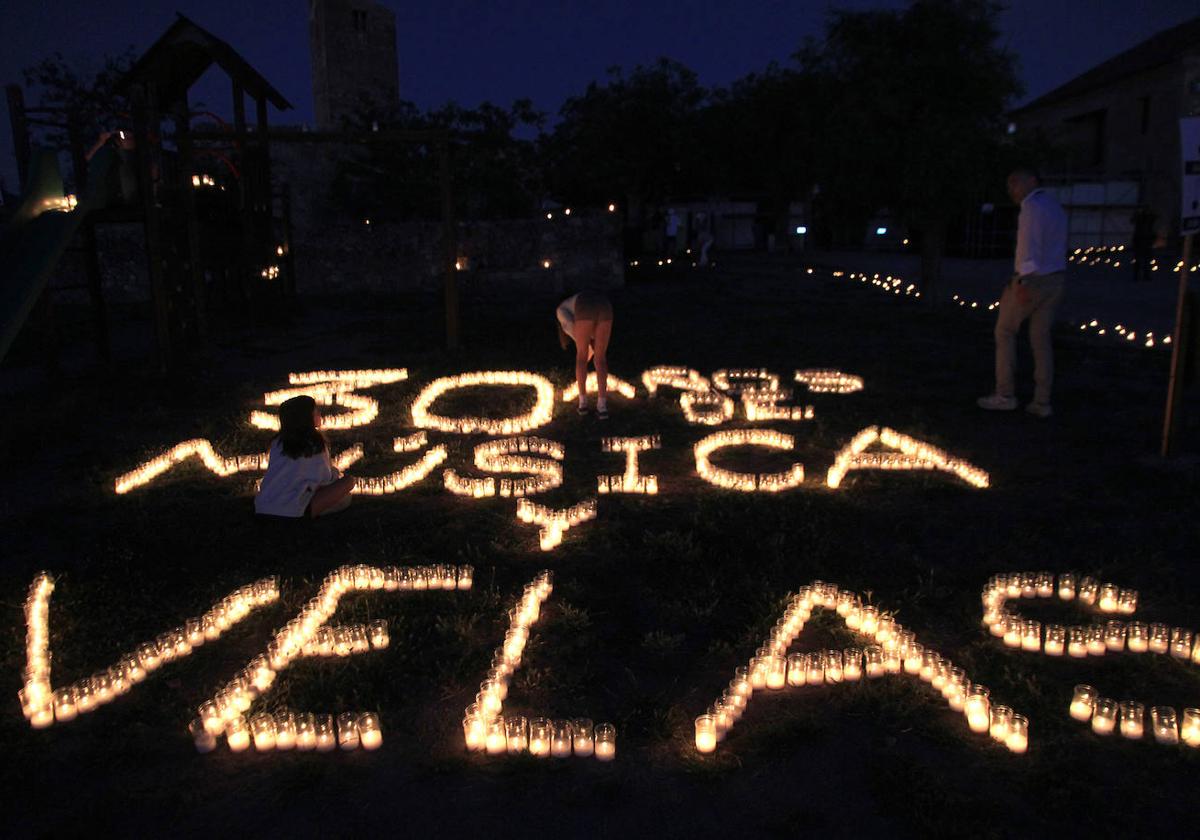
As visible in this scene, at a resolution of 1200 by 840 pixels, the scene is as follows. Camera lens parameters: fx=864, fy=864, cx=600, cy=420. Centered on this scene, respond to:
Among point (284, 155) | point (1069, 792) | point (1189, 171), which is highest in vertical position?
point (284, 155)

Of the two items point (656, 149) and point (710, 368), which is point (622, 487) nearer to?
point (710, 368)

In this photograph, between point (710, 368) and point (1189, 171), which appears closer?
point (1189, 171)

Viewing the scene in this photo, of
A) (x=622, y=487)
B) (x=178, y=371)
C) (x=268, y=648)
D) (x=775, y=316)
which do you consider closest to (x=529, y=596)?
(x=268, y=648)

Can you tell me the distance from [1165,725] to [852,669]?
132 cm

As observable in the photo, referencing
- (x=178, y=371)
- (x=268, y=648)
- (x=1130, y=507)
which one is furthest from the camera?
(x=178, y=371)

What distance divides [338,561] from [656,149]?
4644 centimetres

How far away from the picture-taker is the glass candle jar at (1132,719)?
3.79 meters

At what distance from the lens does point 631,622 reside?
4.88 meters

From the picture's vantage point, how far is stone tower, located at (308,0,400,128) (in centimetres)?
5506

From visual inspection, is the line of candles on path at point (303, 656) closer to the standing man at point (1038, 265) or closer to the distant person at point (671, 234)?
the standing man at point (1038, 265)

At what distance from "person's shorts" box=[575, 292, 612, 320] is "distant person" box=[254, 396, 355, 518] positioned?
321cm

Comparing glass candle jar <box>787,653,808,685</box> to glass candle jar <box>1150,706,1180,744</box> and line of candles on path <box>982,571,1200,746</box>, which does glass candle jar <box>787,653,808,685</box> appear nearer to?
line of candles on path <box>982,571,1200,746</box>

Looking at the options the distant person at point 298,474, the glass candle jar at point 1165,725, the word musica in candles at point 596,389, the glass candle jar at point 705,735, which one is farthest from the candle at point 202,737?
the word musica in candles at point 596,389

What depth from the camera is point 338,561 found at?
222 inches
